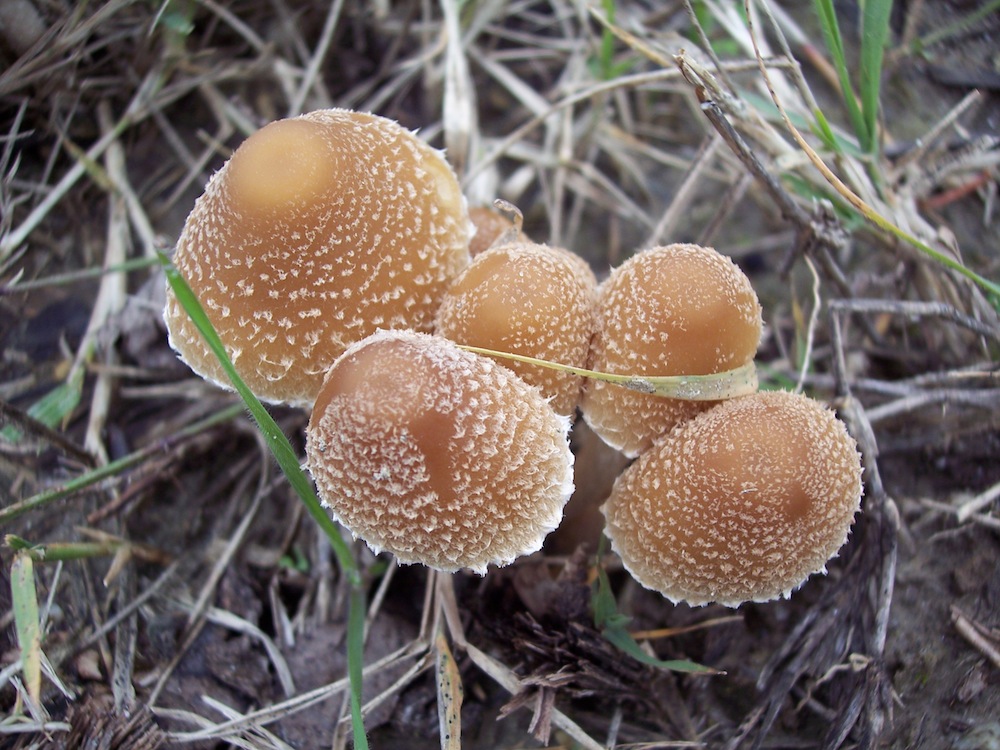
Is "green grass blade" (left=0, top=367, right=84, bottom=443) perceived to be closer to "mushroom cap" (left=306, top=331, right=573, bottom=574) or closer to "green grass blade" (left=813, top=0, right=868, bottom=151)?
"mushroom cap" (left=306, top=331, right=573, bottom=574)

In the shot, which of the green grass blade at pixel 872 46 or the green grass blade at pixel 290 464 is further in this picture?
the green grass blade at pixel 872 46

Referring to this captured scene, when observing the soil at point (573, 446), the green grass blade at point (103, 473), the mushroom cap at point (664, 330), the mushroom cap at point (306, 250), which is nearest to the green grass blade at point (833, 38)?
the soil at point (573, 446)

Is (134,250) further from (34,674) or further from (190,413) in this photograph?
(34,674)

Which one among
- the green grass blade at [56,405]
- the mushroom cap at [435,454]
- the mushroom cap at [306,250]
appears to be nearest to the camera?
the mushroom cap at [435,454]

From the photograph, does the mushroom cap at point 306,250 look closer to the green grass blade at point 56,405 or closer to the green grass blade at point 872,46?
the green grass blade at point 56,405

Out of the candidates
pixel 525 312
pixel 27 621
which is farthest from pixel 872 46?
pixel 27 621

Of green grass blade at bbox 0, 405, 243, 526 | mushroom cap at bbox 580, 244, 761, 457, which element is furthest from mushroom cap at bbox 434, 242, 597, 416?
green grass blade at bbox 0, 405, 243, 526

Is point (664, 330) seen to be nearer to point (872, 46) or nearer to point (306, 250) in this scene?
point (306, 250)
